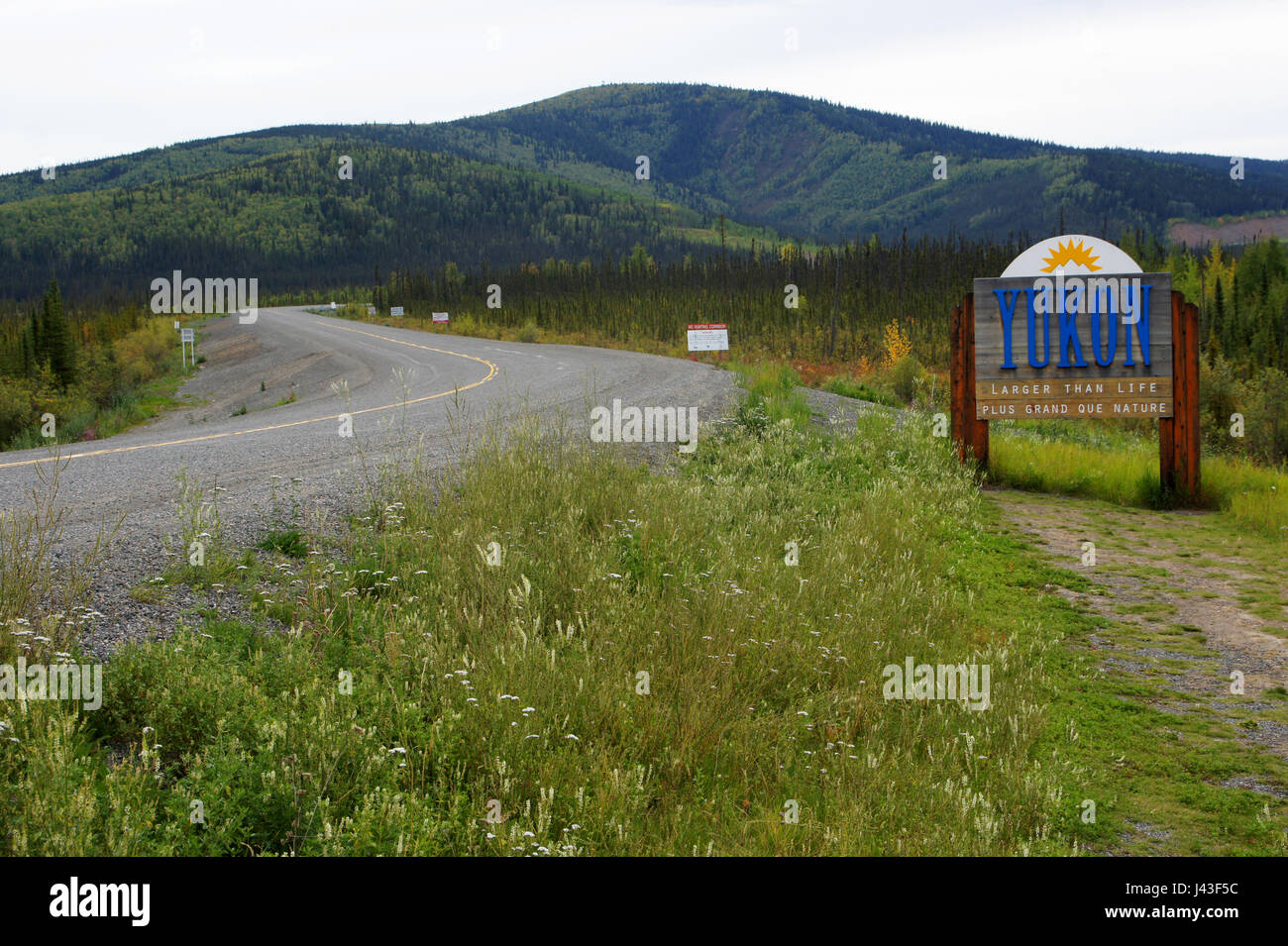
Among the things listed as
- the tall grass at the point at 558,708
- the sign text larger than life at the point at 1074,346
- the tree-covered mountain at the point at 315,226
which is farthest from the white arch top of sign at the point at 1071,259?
the tree-covered mountain at the point at 315,226

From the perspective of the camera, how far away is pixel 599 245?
149 metres

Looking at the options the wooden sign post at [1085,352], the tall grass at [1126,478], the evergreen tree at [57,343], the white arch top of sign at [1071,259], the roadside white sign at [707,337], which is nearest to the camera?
the tall grass at [1126,478]

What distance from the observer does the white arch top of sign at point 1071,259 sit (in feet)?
36.7

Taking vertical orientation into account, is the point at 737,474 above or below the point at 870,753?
above

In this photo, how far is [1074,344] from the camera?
1070 cm

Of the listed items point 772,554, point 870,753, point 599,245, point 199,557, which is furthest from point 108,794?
point 599,245

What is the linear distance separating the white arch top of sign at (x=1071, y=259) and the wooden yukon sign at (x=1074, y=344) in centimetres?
9

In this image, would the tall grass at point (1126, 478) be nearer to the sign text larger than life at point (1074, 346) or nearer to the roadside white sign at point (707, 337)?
the sign text larger than life at point (1074, 346)

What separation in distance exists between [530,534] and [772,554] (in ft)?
6.21

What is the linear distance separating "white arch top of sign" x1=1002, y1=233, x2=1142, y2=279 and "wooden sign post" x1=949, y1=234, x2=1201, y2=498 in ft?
0.07

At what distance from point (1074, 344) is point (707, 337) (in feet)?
49.8

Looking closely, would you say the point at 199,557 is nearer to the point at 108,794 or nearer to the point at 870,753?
the point at 108,794

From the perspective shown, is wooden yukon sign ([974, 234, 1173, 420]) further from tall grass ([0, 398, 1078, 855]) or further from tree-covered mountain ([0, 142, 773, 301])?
tree-covered mountain ([0, 142, 773, 301])

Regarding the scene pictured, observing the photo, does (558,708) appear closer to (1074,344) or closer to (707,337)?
(1074,344)
